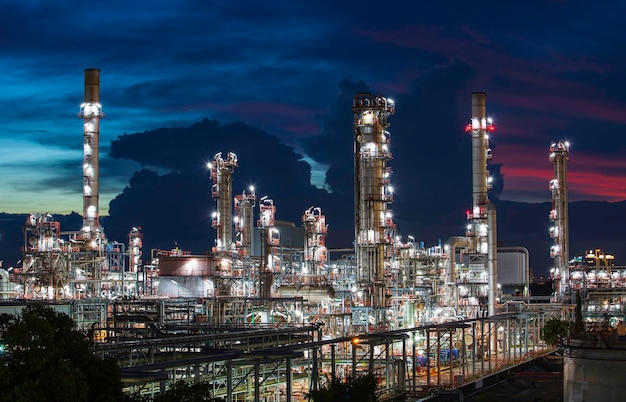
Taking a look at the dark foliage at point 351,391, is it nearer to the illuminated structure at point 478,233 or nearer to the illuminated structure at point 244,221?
the illuminated structure at point 478,233

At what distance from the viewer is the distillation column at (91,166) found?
69.1 meters

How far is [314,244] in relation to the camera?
283 feet

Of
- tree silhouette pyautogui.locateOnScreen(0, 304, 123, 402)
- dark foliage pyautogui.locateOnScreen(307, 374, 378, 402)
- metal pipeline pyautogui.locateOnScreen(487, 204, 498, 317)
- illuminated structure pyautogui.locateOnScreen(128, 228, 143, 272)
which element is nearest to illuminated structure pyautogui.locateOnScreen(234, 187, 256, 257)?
illuminated structure pyautogui.locateOnScreen(128, 228, 143, 272)

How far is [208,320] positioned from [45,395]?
141ft

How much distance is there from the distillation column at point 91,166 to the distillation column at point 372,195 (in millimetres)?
17412

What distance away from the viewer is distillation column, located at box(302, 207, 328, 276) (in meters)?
84.9

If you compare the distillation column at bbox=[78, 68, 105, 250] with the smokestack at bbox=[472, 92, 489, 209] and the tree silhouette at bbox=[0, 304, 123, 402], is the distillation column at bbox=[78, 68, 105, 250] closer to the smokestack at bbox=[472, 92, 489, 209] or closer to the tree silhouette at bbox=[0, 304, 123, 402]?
the smokestack at bbox=[472, 92, 489, 209]

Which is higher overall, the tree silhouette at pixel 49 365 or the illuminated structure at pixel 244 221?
the illuminated structure at pixel 244 221

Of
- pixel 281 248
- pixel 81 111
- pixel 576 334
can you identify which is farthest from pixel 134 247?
pixel 576 334

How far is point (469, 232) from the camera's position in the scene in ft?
244

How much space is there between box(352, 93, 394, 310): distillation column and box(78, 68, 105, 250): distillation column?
17.4 metres

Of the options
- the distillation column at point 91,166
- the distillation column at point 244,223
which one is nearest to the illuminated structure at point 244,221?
the distillation column at point 244,223

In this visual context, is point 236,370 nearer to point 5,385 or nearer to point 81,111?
point 5,385

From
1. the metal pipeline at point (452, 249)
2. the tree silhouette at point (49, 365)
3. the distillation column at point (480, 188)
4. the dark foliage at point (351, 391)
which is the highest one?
the distillation column at point (480, 188)
